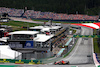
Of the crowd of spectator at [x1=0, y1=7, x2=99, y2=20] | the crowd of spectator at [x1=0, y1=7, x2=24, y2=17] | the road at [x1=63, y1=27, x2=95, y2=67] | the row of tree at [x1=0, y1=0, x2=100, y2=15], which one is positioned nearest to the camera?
the road at [x1=63, y1=27, x2=95, y2=67]

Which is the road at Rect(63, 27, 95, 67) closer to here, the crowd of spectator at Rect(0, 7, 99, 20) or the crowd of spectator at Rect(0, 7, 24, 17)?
the crowd of spectator at Rect(0, 7, 99, 20)

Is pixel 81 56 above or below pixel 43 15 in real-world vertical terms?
below

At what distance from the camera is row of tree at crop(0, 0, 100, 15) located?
15900 cm

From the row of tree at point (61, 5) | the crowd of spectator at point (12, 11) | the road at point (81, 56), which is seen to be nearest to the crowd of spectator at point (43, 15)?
the crowd of spectator at point (12, 11)

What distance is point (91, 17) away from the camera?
142 m

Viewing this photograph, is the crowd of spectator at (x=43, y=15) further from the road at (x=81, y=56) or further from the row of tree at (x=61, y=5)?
the road at (x=81, y=56)

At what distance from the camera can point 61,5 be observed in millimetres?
167375

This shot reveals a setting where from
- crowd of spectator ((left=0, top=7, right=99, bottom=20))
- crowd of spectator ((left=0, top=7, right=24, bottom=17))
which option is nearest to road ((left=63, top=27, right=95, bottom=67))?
crowd of spectator ((left=0, top=7, right=99, bottom=20))

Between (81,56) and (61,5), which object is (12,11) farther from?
(81,56)

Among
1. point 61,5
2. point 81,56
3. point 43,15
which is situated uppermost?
point 61,5

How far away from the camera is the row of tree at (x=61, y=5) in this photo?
159 m

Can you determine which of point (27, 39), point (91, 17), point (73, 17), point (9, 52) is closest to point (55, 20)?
point (73, 17)

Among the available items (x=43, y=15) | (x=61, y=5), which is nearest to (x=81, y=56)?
(x=43, y=15)

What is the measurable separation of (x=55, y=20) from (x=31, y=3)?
39627mm
